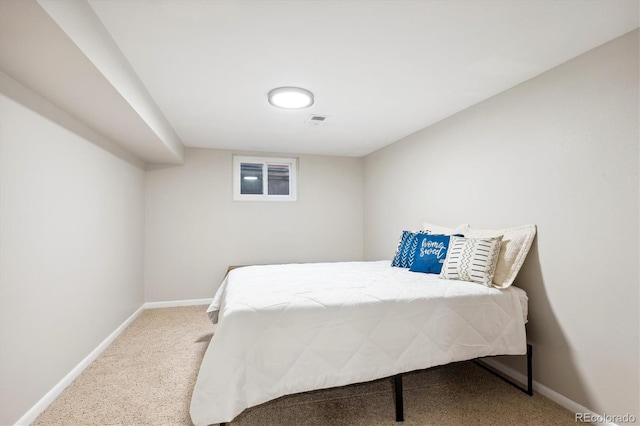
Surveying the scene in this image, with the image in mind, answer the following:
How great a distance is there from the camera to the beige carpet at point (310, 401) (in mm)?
1835

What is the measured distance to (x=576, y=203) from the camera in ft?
6.36

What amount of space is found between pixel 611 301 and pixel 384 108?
86.4 inches

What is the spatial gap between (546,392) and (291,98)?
296cm

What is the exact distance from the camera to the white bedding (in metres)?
1.61

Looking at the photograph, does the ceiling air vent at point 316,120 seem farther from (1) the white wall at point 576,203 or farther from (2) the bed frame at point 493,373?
(2) the bed frame at point 493,373

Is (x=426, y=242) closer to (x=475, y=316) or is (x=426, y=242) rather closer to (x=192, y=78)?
(x=475, y=316)

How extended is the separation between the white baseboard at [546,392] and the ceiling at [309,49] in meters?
2.28

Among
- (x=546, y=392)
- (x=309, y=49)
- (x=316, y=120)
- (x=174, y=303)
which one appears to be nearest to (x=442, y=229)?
(x=546, y=392)

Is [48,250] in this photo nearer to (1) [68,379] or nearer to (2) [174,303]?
(1) [68,379]

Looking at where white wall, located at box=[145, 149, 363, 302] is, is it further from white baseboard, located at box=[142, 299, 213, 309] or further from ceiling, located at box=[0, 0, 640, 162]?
ceiling, located at box=[0, 0, 640, 162]

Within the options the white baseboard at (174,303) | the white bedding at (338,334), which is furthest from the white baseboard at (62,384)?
the white bedding at (338,334)

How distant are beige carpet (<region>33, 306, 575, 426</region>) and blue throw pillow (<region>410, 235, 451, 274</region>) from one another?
0.84 metres

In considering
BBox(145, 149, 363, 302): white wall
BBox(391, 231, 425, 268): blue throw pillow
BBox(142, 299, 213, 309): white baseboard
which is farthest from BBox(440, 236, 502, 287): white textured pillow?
BBox(142, 299, 213, 309): white baseboard

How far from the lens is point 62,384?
2.12m
